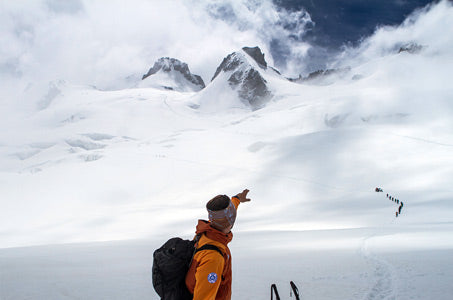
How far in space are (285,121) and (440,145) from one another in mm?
43910

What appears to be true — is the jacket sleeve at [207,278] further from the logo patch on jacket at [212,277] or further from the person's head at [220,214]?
the person's head at [220,214]

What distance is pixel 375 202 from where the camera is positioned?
26.7 m

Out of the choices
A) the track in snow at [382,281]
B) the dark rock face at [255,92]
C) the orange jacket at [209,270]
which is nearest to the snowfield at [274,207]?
the track in snow at [382,281]

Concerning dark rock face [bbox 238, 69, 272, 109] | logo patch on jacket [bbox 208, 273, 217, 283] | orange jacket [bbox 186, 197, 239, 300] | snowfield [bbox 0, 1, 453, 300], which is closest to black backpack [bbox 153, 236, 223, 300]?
orange jacket [bbox 186, 197, 239, 300]

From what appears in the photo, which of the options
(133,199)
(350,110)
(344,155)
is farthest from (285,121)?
(133,199)

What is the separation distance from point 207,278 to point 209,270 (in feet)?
0.18

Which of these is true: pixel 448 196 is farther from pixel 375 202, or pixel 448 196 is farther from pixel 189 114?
pixel 189 114

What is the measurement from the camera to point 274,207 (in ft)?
98.2

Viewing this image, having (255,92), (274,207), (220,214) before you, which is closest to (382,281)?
(220,214)

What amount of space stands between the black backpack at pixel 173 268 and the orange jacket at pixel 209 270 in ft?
0.16

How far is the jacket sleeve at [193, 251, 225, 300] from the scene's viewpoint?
7.28 feet

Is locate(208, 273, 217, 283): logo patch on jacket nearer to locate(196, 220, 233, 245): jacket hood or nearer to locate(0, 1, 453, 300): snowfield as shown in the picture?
locate(196, 220, 233, 245): jacket hood

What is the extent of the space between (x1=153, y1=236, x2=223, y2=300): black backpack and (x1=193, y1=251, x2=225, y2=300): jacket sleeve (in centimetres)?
10

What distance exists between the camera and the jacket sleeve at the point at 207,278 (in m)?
2.22
